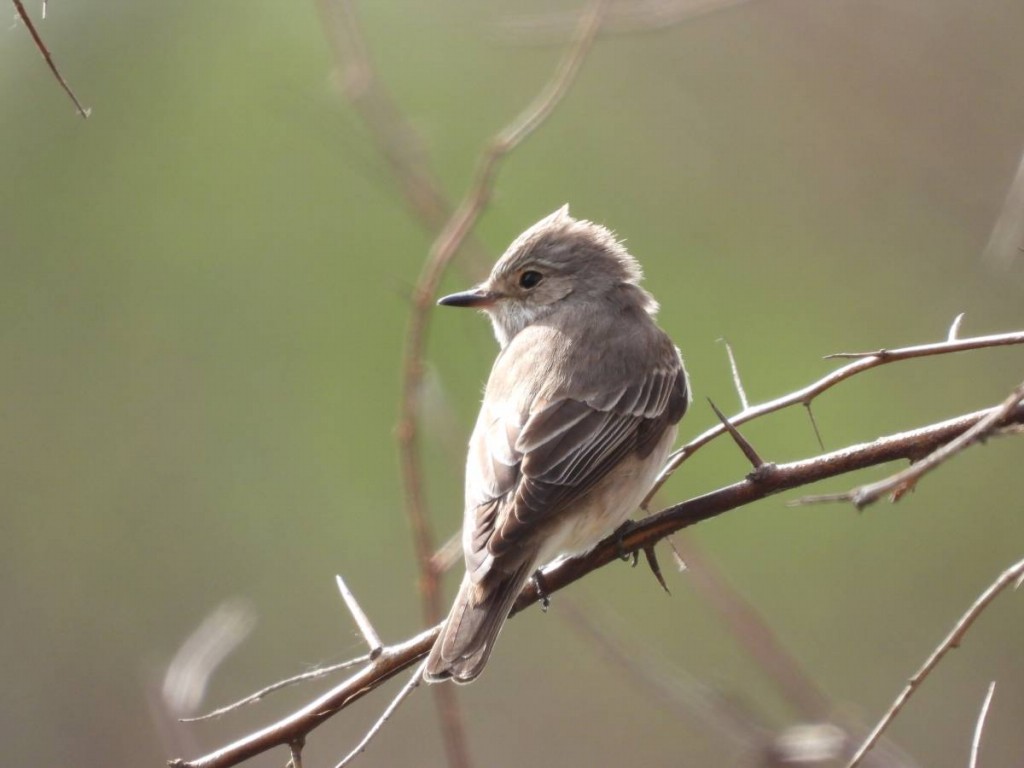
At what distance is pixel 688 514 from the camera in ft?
11.2

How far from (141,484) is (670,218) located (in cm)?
413

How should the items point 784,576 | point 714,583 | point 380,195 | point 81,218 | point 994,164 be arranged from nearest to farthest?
point 714,583 < point 994,164 < point 784,576 < point 380,195 < point 81,218

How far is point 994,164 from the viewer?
26.9 feet

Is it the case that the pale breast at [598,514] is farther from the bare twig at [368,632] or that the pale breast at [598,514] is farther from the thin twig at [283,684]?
the thin twig at [283,684]

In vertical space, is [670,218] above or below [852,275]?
above

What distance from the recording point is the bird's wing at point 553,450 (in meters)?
4.05

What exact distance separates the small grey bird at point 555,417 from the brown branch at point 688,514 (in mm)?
368

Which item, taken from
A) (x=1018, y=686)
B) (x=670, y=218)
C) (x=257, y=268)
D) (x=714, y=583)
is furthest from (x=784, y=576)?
(x=714, y=583)

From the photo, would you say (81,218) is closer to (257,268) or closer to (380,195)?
(257,268)

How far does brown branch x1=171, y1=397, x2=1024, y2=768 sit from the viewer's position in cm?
299

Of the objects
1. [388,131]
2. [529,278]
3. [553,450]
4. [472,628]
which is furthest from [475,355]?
[472,628]

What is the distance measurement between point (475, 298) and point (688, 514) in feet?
7.04

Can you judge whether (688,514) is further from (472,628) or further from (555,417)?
(555,417)

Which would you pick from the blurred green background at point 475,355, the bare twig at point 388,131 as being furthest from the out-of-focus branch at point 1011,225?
the blurred green background at point 475,355
